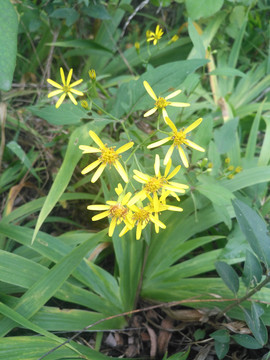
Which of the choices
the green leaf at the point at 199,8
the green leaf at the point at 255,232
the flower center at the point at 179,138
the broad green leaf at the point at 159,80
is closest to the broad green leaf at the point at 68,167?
the broad green leaf at the point at 159,80

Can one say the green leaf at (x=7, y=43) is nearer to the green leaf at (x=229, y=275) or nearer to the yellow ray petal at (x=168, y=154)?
the yellow ray petal at (x=168, y=154)

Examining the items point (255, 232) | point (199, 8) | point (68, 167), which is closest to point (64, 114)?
point (68, 167)

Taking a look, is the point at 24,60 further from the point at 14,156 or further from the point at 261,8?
the point at 261,8

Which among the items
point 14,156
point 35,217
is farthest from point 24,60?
point 35,217

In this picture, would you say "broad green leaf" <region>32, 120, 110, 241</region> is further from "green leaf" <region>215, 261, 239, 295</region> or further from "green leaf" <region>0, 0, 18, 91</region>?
"green leaf" <region>215, 261, 239, 295</region>

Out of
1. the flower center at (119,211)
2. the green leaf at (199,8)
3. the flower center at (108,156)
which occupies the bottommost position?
the flower center at (119,211)

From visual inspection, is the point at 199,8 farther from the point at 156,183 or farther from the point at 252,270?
the point at 252,270

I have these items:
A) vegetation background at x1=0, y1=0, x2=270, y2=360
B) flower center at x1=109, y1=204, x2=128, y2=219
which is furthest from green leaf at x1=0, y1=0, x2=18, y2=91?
flower center at x1=109, y1=204, x2=128, y2=219
